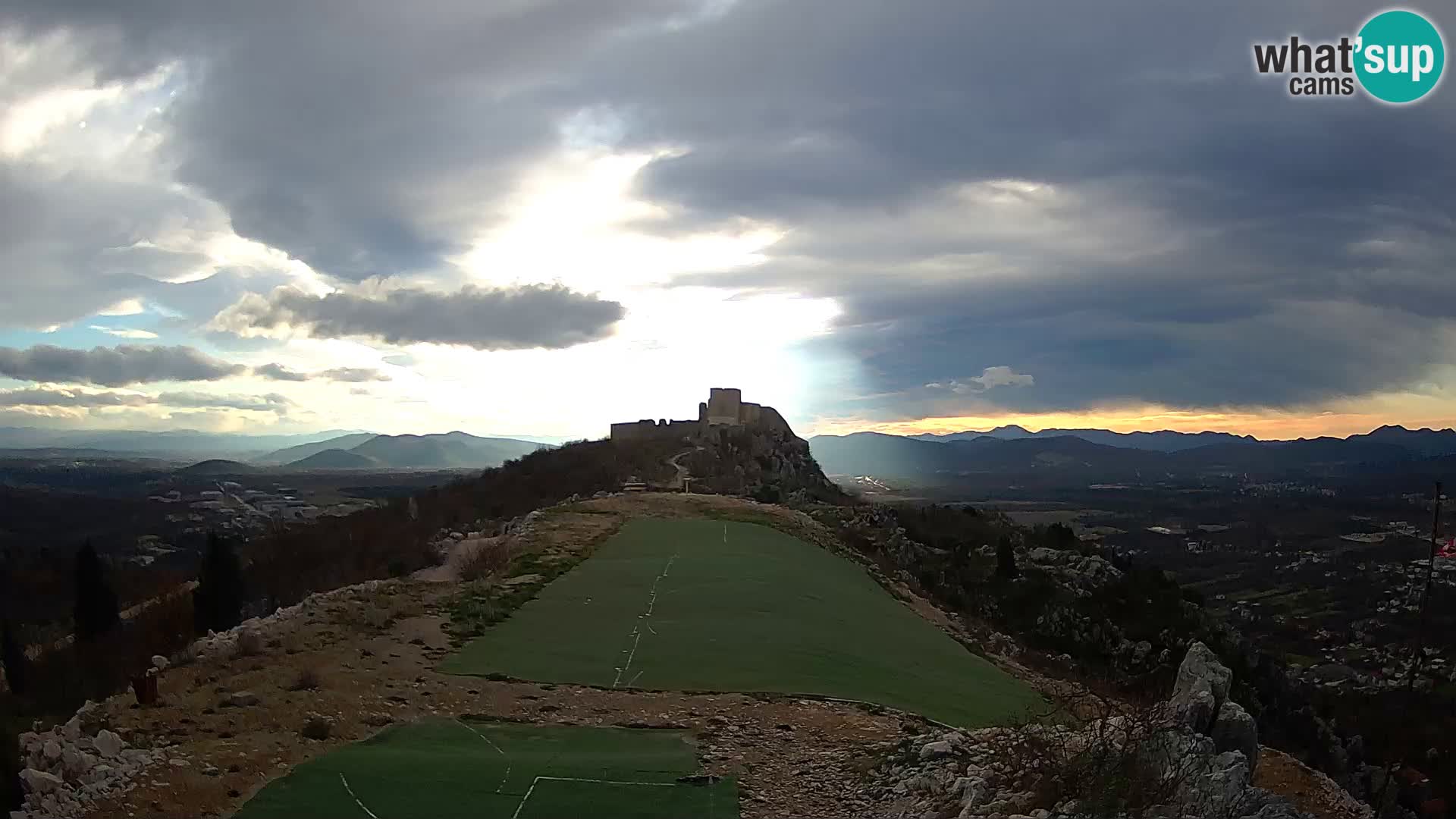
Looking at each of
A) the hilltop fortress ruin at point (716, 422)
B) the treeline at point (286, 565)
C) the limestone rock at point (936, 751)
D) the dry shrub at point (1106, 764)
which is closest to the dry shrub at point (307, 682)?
the treeline at point (286, 565)

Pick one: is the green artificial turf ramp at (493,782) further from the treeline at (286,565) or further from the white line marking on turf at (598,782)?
the treeline at (286,565)

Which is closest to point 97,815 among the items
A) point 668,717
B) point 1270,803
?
point 668,717

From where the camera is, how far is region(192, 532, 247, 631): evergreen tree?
18.0 meters

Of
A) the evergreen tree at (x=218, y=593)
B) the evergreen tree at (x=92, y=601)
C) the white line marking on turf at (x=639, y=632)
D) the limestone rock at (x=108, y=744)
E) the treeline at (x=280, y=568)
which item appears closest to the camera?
the limestone rock at (x=108, y=744)

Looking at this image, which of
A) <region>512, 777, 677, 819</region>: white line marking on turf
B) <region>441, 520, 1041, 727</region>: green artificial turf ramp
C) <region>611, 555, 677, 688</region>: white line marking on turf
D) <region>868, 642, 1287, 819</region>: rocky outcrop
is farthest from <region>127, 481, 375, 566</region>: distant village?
<region>868, 642, 1287, 819</region>: rocky outcrop

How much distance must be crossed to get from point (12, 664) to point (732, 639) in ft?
61.0

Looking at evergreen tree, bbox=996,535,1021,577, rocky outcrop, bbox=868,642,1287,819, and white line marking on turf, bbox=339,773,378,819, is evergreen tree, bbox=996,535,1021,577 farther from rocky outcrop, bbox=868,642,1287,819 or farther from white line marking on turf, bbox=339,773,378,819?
white line marking on turf, bbox=339,773,378,819

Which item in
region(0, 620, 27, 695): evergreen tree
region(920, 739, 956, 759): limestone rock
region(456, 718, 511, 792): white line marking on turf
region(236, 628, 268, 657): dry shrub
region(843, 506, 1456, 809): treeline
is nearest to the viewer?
region(456, 718, 511, 792): white line marking on turf

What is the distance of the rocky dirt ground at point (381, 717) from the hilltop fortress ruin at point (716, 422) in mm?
47048

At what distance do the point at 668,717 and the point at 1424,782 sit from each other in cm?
2217

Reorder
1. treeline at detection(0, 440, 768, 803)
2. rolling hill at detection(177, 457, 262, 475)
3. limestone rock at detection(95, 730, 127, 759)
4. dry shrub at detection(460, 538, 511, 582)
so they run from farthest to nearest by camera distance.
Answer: rolling hill at detection(177, 457, 262, 475) < dry shrub at detection(460, 538, 511, 582) < treeline at detection(0, 440, 768, 803) < limestone rock at detection(95, 730, 127, 759)

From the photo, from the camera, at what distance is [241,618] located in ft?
60.8

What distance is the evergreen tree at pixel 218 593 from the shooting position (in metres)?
18.0

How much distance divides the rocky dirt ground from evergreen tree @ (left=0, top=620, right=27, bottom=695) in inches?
220
